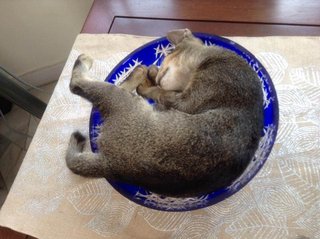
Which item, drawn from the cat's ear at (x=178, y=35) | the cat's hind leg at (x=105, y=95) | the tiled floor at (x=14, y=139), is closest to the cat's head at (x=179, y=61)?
the cat's ear at (x=178, y=35)

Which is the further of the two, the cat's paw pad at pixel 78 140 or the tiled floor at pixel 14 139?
Result: the tiled floor at pixel 14 139

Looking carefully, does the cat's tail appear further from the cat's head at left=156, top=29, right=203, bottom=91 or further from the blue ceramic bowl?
the cat's head at left=156, top=29, right=203, bottom=91

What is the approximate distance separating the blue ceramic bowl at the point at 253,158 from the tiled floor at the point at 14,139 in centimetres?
92

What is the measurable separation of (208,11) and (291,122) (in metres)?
0.32

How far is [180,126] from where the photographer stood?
0.62 m

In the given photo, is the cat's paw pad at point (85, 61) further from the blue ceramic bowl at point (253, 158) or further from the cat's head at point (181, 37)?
the cat's head at point (181, 37)

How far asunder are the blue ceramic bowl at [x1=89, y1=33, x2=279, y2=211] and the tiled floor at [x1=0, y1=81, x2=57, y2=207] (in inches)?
36.1

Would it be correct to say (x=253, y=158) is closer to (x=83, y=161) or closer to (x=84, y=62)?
(x=83, y=161)

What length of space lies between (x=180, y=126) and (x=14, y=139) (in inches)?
45.4

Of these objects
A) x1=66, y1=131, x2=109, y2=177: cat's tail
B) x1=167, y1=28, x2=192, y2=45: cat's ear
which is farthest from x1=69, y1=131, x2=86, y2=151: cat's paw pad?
x1=167, y1=28, x2=192, y2=45: cat's ear

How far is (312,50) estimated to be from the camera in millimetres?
758

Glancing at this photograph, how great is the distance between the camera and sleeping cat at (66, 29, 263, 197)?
23.0 inches

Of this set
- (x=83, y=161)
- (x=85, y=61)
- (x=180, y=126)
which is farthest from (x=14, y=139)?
(x=180, y=126)

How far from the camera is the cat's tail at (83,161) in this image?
0.64 meters
